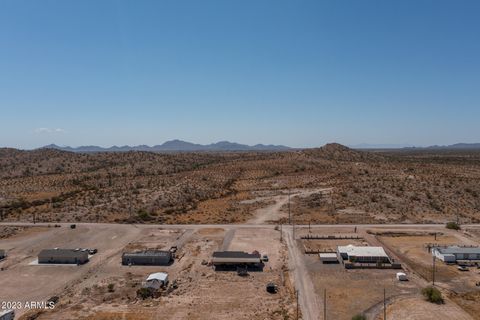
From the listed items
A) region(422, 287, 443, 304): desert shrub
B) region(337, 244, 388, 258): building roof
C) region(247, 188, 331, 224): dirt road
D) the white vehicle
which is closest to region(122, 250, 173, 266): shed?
the white vehicle

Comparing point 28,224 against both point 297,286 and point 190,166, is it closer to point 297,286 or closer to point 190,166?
point 297,286

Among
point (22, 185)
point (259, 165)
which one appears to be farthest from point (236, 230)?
point (259, 165)

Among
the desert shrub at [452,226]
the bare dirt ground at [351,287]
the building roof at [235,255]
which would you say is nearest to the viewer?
the bare dirt ground at [351,287]

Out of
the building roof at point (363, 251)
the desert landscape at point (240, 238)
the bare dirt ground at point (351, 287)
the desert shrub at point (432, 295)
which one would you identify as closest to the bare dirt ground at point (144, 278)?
the desert landscape at point (240, 238)

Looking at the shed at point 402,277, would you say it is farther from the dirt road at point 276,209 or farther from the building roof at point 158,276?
the dirt road at point 276,209

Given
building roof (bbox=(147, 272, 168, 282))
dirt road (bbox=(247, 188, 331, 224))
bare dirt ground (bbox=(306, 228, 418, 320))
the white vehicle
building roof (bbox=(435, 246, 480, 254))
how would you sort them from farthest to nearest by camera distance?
1. dirt road (bbox=(247, 188, 331, 224))
2. building roof (bbox=(435, 246, 480, 254))
3. building roof (bbox=(147, 272, 168, 282))
4. bare dirt ground (bbox=(306, 228, 418, 320))
5. the white vehicle

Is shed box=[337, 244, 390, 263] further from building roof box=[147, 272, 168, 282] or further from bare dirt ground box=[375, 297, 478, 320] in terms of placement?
building roof box=[147, 272, 168, 282]
